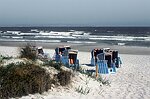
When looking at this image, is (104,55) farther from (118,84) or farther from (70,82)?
(70,82)

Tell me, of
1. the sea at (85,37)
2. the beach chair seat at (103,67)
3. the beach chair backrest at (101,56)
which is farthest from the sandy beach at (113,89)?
the sea at (85,37)

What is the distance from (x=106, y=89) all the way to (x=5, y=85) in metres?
3.81

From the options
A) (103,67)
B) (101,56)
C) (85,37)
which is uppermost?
(101,56)

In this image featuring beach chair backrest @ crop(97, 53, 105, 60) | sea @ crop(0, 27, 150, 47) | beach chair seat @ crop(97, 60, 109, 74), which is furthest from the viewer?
sea @ crop(0, 27, 150, 47)

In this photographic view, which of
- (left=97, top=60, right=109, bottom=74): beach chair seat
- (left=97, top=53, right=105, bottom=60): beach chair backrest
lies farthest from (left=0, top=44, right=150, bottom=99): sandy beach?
(left=97, top=53, right=105, bottom=60): beach chair backrest

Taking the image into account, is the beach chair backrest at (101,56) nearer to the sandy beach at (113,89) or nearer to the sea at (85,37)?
the sandy beach at (113,89)

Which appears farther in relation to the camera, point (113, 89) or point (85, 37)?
point (85, 37)

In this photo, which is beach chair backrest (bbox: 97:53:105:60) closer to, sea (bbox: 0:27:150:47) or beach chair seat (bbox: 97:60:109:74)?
beach chair seat (bbox: 97:60:109:74)

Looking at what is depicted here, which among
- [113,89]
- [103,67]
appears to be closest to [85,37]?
[103,67]

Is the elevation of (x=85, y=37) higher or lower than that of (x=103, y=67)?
lower

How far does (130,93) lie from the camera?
418 inches

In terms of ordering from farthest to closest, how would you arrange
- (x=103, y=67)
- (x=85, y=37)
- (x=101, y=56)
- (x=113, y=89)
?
(x=85, y=37)
(x=101, y=56)
(x=103, y=67)
(x=113, y=89)

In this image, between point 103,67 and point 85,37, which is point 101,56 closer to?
point 103,67

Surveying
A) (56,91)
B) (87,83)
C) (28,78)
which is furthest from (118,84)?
(28,78)
